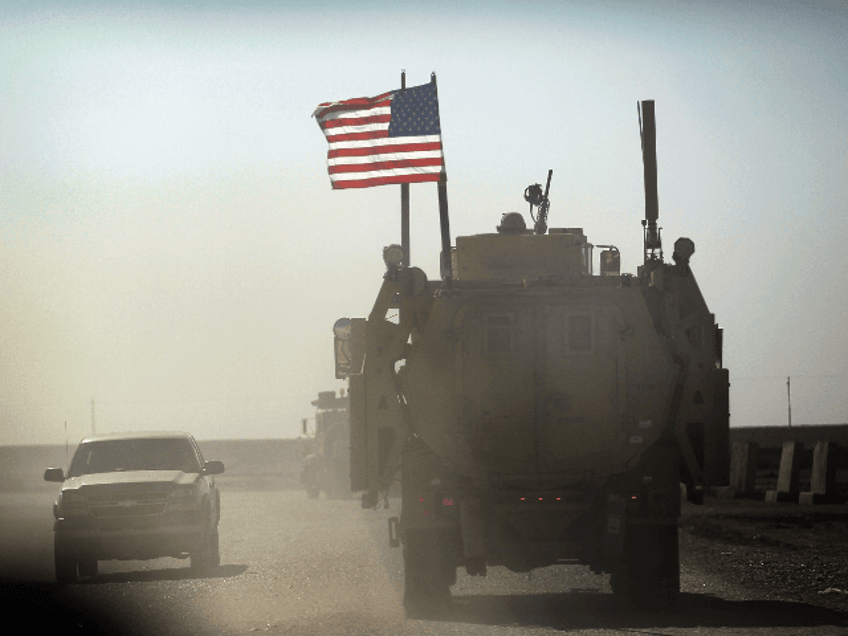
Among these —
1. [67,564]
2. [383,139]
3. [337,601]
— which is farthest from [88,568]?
[383,139]

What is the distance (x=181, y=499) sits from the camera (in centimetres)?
2005

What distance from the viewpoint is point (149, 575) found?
67.1 feet

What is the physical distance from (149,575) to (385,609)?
6.39m

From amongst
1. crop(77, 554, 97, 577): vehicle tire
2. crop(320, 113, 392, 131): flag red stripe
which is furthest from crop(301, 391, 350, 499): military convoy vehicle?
crop(77, 554, 97, 577): vehicle tire

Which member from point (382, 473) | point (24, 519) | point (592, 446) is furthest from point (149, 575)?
point (24, 519)

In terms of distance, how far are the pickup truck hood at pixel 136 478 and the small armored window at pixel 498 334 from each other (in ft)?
22.5

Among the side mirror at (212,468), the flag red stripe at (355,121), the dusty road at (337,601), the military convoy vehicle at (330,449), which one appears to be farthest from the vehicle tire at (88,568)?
the military convoy vehicle at (330,449)

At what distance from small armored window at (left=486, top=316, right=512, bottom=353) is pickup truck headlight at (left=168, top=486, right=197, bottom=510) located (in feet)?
22.4

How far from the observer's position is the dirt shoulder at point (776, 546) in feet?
55.5

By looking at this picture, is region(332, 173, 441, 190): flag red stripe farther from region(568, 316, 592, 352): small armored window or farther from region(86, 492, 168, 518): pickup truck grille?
region(568, 316, 592, 352): small armored window

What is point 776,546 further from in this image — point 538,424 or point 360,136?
point 538,424

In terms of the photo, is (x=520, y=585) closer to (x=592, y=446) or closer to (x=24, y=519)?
(x=592, y=446)

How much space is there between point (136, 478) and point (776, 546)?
29.8 feet

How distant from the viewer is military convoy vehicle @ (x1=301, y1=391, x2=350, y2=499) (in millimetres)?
41875
